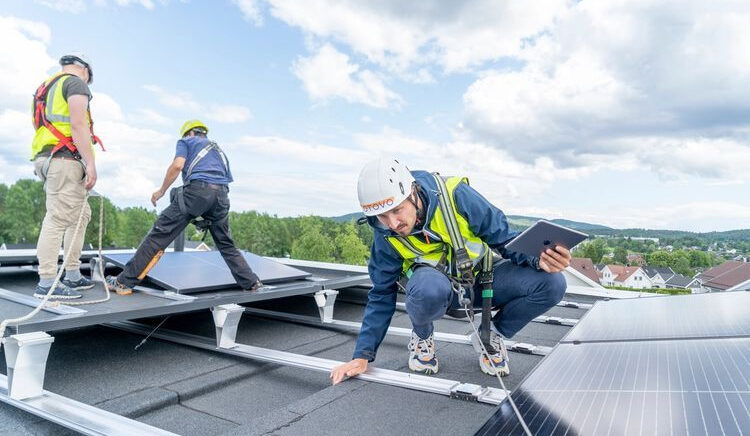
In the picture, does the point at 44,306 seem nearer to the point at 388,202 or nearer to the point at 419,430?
the point at 388,202

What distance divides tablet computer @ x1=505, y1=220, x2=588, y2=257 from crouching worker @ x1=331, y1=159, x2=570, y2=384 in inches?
2.6

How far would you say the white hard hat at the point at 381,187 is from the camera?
96.0 inches

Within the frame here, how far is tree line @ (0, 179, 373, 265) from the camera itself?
4677 cm

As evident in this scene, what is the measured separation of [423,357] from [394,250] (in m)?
0.62

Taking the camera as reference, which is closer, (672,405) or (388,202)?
(672,405)

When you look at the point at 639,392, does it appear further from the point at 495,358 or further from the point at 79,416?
the point at 79,416

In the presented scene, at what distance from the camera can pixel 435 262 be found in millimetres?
2715

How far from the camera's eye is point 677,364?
6.26 ft

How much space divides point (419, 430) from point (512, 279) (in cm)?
118

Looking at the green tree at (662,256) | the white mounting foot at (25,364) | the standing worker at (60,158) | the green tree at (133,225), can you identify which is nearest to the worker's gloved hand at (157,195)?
the standing worker at (60,158)

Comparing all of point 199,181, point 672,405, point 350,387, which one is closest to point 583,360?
point 672,405

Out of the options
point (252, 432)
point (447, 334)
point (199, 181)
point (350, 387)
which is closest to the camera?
point (252, 432)

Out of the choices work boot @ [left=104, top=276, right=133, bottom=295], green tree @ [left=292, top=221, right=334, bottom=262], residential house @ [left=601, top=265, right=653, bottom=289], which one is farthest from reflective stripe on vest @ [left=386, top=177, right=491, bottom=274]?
residential house @ [left=601, top=265, right=653, bottom=289]

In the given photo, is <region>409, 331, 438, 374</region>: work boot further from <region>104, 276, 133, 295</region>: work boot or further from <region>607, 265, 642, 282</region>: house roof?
<region>607, 265, 642, 282</region>: house roof
